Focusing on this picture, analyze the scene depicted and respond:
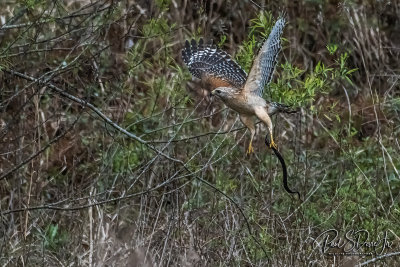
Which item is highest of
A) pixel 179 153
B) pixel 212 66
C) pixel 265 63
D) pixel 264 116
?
pixel 265 63

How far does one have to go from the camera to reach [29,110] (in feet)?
25.6

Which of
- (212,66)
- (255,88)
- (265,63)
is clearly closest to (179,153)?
(212,66)

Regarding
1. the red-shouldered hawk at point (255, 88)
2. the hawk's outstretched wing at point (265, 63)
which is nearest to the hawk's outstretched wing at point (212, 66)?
the red-shouldered hawk at point (255, 88)

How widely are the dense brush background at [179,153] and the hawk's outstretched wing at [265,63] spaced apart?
3.6 inches

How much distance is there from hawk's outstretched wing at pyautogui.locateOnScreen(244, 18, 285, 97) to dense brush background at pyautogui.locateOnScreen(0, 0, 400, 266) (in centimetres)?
9

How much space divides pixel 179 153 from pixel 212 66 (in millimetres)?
1292

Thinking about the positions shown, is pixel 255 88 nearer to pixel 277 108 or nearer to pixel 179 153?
pixel 277 108

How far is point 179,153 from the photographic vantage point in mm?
7617

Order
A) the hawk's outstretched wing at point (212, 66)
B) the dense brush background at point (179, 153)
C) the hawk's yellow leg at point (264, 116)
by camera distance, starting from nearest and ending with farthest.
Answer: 1. the hawk's yellow leg at point (264, 116)
2. the dense brush background at point (179, 153)
3. the hawk's outstretched wing at point (212, 66)

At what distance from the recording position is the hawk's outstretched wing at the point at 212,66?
6234mm

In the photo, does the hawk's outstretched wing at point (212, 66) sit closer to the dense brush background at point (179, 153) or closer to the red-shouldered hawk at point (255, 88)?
the red-shouldered hawk at point (255, 88)

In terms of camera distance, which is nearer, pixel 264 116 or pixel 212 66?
pixel 264 116

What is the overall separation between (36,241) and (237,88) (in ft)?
6.22

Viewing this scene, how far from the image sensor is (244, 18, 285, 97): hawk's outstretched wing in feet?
17.9
